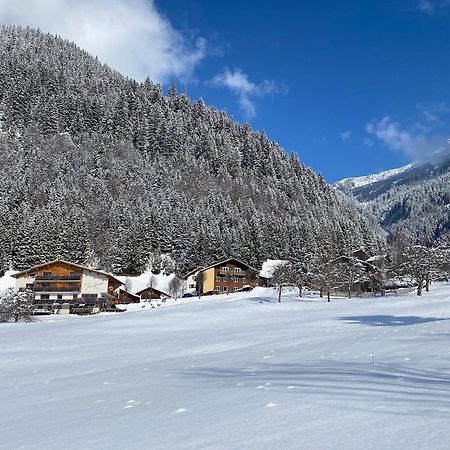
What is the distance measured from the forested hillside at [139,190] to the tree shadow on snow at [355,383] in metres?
94.1

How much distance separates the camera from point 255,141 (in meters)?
193

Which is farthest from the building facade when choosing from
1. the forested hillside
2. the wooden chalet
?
the wooden chalet

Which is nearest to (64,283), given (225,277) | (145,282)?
(145,282)

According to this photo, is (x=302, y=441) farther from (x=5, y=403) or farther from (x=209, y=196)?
(x=209, y=196)

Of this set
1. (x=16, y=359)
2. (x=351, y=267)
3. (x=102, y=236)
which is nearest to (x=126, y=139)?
(x=102, y=236)

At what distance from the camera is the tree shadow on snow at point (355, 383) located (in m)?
6.75

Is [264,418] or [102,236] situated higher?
[102,236]

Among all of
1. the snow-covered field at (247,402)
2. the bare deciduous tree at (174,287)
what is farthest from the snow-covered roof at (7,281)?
the snow-covered field at (247,402)

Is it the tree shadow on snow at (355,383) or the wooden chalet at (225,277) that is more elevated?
the wooden chalet at (225,277)

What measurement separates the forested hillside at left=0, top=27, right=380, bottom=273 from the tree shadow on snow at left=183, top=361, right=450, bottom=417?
94.1 metres

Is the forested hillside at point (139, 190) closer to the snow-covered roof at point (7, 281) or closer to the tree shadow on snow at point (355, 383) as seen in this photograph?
the snow-covered roof at point (7, 281)

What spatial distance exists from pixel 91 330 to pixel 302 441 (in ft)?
122

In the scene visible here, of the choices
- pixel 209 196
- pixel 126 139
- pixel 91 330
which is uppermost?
pixel 126 139

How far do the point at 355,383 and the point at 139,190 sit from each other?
136m
